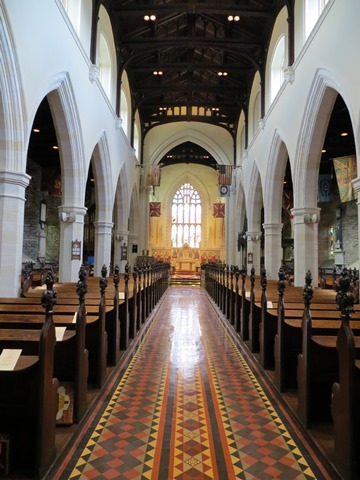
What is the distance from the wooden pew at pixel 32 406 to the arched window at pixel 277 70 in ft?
41.9

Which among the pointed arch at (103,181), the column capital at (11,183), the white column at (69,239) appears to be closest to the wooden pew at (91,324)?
the column capital at (11,183)

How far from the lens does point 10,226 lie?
654 centimetres

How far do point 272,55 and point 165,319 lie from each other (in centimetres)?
1016

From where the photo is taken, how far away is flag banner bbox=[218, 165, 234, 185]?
19.3 m

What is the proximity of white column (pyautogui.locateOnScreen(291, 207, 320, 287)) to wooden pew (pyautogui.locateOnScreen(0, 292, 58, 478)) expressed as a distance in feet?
28.1

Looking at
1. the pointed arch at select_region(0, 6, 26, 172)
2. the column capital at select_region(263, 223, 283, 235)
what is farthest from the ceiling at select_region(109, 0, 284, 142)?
the pointed arch at select_region(0, 6, 26, 172)

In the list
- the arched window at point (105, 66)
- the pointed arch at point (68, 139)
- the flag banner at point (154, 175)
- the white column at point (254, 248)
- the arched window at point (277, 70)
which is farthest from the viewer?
the flag banner at point (154, 175)

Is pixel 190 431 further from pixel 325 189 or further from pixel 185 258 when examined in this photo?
pixel 185 258

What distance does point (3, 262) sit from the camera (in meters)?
6.54

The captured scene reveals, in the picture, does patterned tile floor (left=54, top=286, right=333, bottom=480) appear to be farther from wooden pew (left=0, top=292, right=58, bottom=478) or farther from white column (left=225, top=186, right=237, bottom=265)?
white column (left=225, top=186, right=237, bottom=265)

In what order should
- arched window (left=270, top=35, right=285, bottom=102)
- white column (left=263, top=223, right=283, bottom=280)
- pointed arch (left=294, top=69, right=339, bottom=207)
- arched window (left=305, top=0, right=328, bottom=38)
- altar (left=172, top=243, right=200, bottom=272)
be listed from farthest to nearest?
1. altar (left=172, top=243, right=200, bottom=272)
2. white column (left=263, top=223, right=283, bottom=280)
3. arched window (left=270, top=35, right=285, bottom=102)
4. arched window (left=305, top=0, right=328, bottom=38)
5. pointed arch (left=294, top=69, right=339, bottom=207)

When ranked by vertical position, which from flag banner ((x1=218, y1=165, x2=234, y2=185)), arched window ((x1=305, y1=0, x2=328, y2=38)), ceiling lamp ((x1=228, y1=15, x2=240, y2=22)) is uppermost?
ceiling lamp ((x1=228, y1=15, x2=240, y2=22))

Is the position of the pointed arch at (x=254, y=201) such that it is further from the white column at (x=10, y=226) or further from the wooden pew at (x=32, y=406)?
the wooden pew at (x=32, y=406)

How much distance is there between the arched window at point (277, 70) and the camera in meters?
12.3
